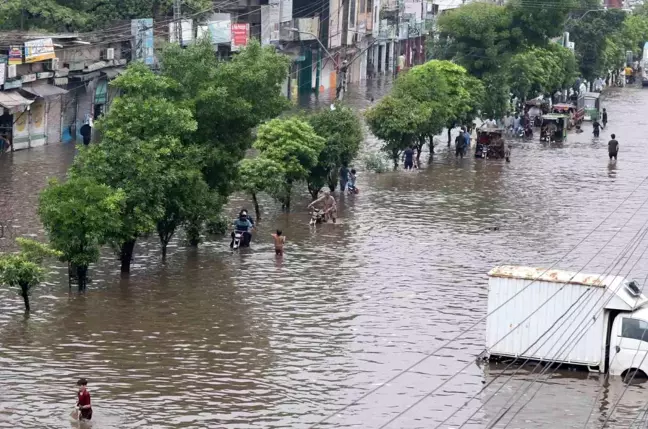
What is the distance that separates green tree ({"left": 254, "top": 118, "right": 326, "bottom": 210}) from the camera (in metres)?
34.7

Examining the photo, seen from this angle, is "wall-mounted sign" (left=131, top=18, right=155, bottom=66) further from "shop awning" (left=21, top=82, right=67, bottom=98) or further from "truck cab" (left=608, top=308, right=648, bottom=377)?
"truck cab" (left=608, top=308, right=648, bottom=377)

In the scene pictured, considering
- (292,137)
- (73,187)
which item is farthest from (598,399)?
(292,137)

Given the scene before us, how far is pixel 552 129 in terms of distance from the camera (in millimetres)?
56375

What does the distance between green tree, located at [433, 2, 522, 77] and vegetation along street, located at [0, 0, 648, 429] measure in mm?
2754

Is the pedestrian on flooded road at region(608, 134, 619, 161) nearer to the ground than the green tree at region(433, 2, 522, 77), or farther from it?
nearer to the ground

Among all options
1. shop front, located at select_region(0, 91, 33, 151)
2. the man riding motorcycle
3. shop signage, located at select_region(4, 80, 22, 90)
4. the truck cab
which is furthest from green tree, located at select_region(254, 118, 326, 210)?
the truck cab

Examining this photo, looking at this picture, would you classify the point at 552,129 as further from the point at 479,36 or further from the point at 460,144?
the point at 460,144

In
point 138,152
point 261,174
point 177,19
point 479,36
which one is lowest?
point 261,174

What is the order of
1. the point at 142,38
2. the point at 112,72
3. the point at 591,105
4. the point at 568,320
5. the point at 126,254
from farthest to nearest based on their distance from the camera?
1. the point at 591,105
2. the point at 142,38
3. the point at 112,72
4. the point at 126,254
5. the point at 568,320

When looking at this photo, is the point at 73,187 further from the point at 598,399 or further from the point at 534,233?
the point at 534,233

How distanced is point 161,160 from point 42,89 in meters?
21.4

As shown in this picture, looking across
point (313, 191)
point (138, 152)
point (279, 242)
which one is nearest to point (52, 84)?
point (313, 191)

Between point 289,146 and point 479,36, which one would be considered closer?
point 289,146

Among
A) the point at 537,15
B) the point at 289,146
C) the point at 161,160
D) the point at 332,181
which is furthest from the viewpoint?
the point at 537,15
